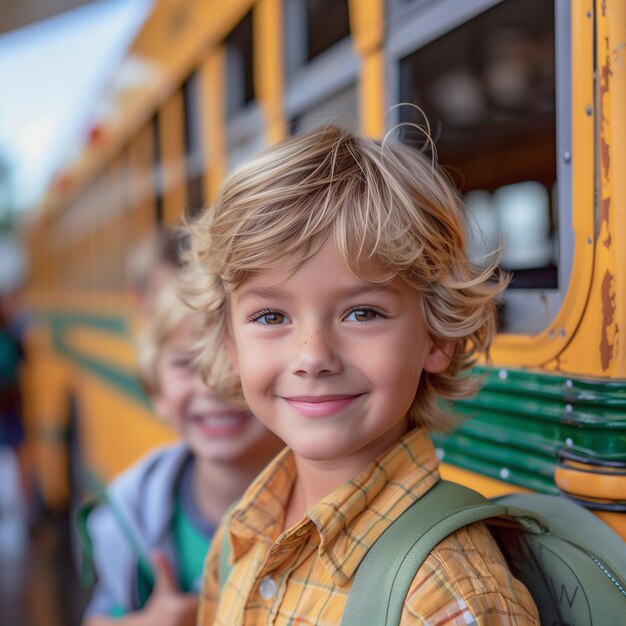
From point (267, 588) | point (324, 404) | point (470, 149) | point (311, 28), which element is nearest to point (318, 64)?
point (311, 28)

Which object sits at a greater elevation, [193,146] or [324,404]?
[193,146]

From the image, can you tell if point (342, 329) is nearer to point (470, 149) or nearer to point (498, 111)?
point (470, 149)

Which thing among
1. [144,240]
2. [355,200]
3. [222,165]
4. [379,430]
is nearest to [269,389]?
[379,430]

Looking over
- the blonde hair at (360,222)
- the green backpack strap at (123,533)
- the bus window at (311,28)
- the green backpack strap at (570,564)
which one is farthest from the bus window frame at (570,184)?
the green backpack strap at (123,533)

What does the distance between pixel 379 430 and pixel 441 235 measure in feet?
0.80

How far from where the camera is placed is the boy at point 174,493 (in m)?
1.79

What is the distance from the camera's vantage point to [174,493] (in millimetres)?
1940

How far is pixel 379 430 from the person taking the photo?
1.01 m

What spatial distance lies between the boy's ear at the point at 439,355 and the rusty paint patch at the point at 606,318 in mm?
187

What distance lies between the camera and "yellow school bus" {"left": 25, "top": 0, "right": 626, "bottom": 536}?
3.59ft

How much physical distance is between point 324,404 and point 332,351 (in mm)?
64

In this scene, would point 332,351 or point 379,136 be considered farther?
point 379,136

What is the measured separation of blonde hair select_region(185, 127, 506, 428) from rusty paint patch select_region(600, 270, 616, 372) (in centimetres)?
13

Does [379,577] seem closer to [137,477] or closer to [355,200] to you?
[355,200]
